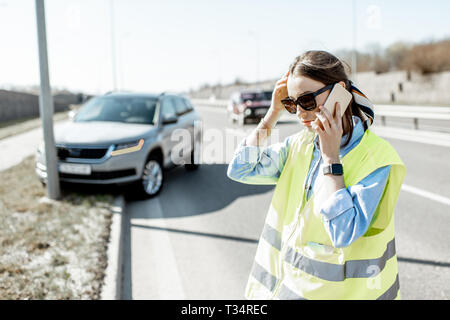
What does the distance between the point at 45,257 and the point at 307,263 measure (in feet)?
11.9

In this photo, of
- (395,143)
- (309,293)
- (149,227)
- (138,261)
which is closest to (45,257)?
(138,261)

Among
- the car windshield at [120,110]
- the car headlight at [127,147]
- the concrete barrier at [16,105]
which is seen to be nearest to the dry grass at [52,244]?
the car headlight at [127,147]

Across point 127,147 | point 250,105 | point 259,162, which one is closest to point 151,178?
point 127,147

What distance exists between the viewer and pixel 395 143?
11.8 metres

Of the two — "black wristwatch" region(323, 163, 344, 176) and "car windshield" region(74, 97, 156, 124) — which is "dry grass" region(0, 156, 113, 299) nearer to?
"car windshield" region(74, 97, 156, 124)

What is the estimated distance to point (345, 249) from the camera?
1461 millimetres

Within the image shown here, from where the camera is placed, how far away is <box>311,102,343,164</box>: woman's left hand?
141 cm

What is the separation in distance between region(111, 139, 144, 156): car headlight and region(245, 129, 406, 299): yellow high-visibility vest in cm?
532

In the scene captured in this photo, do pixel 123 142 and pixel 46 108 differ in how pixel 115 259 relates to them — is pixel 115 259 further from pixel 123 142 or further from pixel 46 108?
pixel 46 108

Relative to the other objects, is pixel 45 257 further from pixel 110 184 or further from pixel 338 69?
pixel 338 69

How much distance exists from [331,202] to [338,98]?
36cm

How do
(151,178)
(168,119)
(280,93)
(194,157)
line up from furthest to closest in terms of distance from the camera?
(194,157)
(168,119)
(151,178)
(280,93)

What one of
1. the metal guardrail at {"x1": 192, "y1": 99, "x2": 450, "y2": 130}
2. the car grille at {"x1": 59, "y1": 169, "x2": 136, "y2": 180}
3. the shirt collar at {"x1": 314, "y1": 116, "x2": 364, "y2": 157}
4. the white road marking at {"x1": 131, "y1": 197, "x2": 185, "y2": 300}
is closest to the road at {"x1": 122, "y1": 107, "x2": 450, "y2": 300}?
the white road marking at {"x1": 131, "y1": 197, "x2": 185, "y2": 300}

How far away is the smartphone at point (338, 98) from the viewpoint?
1450mm
